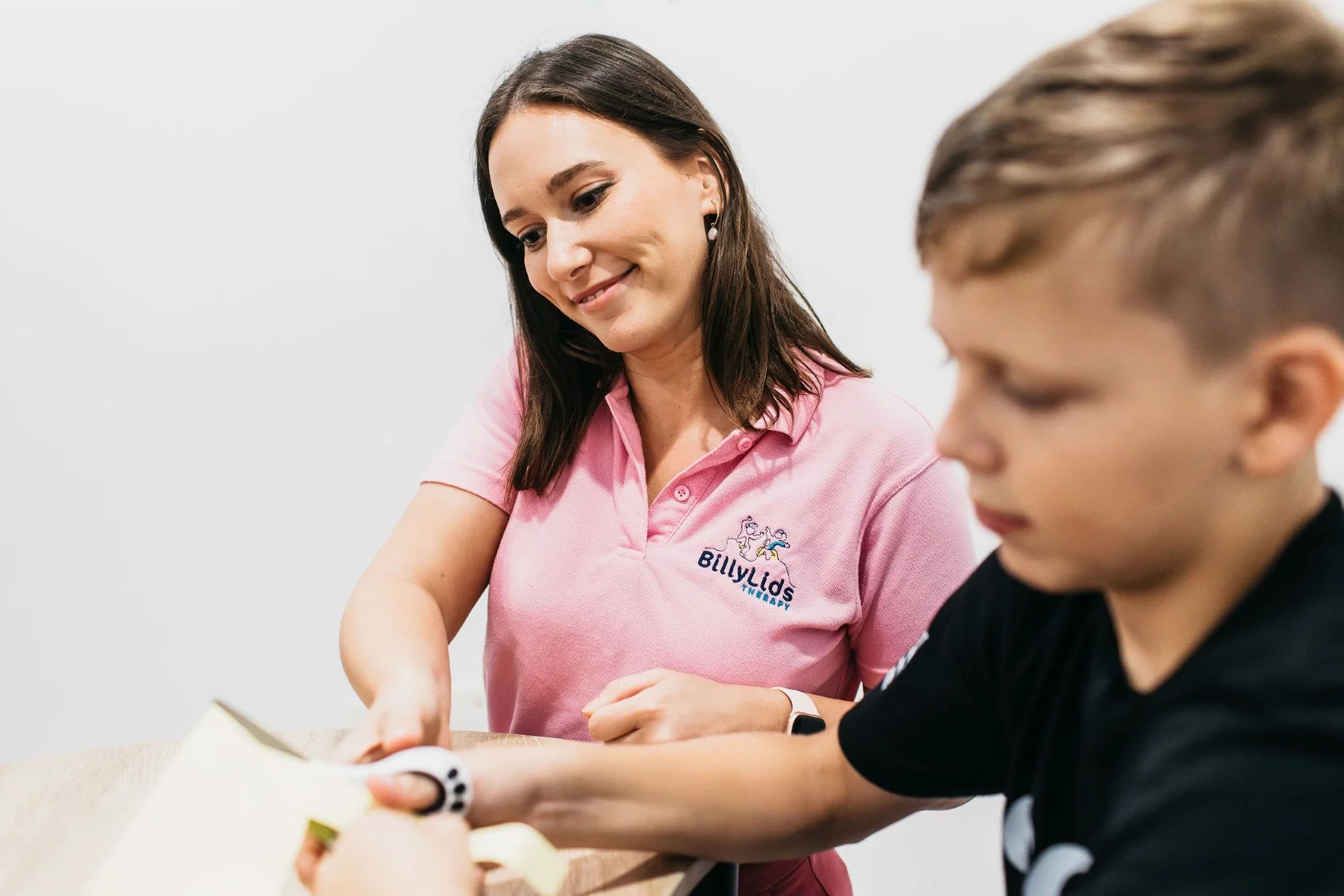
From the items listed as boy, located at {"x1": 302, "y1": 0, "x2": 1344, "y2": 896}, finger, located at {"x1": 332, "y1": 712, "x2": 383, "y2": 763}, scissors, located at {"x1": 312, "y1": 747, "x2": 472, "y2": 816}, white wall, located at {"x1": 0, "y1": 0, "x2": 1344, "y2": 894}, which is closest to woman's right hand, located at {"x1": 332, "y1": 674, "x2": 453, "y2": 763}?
finger, located at {"x1": 332, "y1": 712, "x2": 383, "y2": 763}

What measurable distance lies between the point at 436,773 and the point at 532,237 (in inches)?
25.4

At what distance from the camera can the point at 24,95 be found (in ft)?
6.53

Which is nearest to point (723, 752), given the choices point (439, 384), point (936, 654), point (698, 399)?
point (936, 654)

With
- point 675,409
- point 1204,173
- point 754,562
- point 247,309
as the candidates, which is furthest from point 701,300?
point 247,309

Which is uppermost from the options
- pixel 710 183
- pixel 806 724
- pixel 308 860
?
pixel 710 183

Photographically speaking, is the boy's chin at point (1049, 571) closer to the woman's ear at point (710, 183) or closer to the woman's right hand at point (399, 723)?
the woman's right hand at point (399, 723)

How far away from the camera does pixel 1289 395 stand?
482 mm

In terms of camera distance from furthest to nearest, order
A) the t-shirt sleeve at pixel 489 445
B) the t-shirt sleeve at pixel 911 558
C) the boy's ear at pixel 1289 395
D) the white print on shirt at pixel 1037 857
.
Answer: the t-shirt sleeve at pixel 489 445, the t-shirt sleeve at pixel 911 558, the white print on shirt at pixel 1037 857, the boy's ear at pixel 1289 395

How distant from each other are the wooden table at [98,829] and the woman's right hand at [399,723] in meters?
0.09

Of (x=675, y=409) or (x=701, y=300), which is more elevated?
(x=701, y=300)

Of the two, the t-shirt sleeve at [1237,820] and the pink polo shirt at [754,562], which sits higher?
the t-shirt sleeve at [1237,820]

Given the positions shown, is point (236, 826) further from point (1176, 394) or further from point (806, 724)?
point (1176, 394)

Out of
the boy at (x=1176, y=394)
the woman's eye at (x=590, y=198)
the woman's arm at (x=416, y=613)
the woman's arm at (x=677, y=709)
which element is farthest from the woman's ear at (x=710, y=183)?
the boy at (x=1176, y=394)

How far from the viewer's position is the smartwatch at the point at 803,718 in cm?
107
